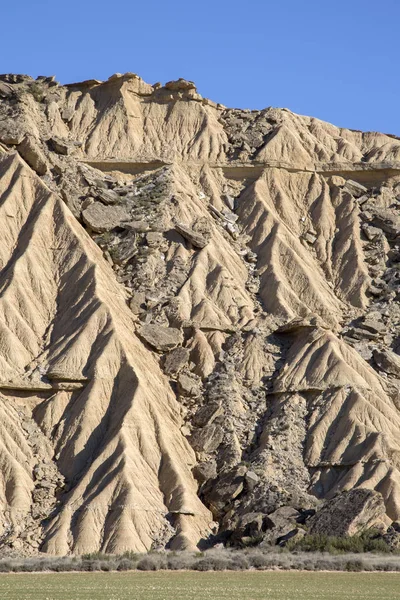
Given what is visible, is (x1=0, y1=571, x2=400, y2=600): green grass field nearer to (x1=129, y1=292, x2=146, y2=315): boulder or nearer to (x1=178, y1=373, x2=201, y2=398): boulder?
(x1=178, y1=373, x2=201, y2=398): boulder

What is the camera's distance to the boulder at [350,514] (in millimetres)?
49500

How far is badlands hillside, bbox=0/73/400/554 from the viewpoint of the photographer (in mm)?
54000

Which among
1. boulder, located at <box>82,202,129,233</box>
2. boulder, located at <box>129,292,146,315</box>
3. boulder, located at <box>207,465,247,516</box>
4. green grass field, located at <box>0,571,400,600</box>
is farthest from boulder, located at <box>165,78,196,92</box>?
green grass field, located at <box>0,571,400,600</box>

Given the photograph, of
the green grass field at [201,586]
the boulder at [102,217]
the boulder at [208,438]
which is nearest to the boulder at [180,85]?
the boulder at [102,217]

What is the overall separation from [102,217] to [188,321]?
8468 mm

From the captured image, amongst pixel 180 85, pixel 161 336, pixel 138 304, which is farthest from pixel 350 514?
pixel 180 85

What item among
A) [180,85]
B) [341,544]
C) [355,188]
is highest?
[180,85]

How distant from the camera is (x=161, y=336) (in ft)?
202

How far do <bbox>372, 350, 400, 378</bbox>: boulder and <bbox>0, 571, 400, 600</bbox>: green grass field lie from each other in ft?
70.5

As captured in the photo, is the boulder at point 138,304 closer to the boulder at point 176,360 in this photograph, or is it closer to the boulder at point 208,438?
the boulder at point 176,360

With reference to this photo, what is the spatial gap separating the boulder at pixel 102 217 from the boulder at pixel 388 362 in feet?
50.0

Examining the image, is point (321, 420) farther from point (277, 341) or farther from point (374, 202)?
point (374, 202)

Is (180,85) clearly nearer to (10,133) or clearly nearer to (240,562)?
(10,133)

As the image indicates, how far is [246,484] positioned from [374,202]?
24843 millimetres
